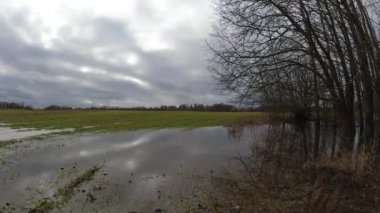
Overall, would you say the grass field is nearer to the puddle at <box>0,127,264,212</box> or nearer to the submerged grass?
the puddle at <box>0,127,264,212</box>

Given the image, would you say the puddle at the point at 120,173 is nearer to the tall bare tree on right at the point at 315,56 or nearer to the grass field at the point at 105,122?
the tall bare tree on right at the point at 315,56

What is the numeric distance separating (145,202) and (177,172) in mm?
5043

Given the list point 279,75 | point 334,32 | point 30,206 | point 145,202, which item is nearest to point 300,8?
point 334,32

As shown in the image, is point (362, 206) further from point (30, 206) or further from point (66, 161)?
point (66, 161)

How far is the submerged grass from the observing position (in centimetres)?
1029

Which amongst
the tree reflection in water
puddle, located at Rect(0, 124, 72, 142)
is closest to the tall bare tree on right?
the tree reflection in water

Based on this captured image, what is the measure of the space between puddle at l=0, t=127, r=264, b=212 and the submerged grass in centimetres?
22

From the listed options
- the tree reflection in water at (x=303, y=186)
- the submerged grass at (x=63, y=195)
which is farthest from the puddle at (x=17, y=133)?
the tree reflection in water at (x=303, y=186)

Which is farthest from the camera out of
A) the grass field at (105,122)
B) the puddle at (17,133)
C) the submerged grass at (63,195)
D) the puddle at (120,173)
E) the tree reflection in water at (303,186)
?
the grass field at (105,122)

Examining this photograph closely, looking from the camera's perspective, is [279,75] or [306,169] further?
[279,75]

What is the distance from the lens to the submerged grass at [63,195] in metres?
10.3

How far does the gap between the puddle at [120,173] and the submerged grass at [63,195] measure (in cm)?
22

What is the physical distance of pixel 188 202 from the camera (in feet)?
36.6

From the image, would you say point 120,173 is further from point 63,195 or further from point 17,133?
point 17,133
